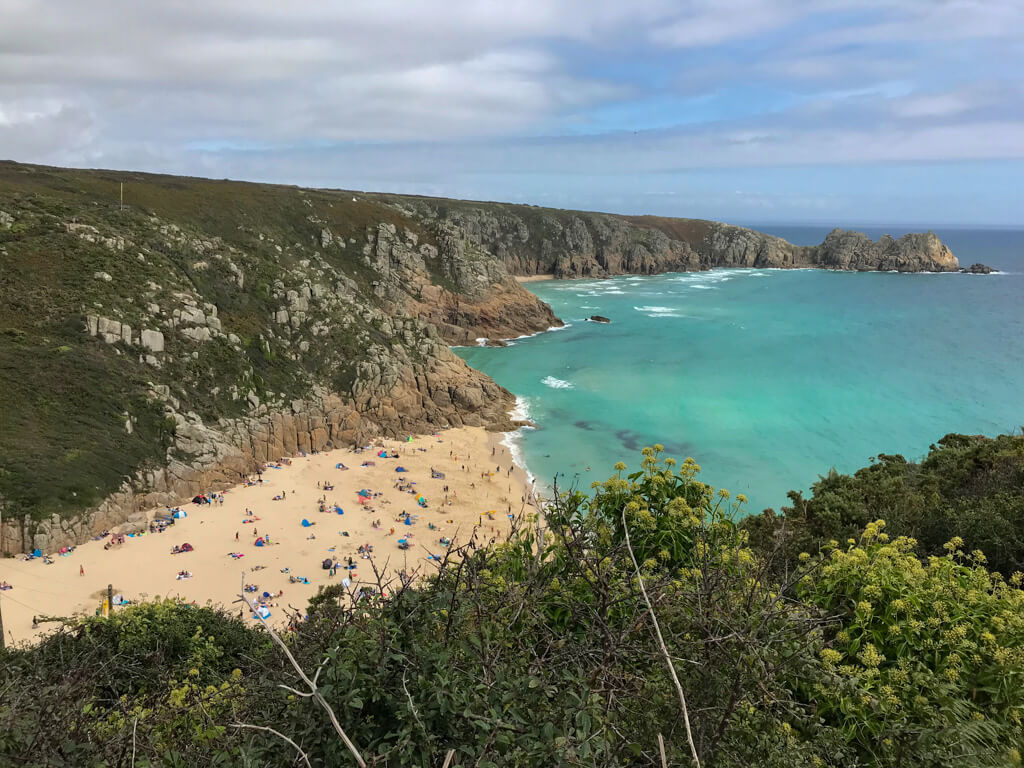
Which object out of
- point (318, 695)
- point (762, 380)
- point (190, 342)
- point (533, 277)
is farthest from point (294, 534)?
point (533, 277)

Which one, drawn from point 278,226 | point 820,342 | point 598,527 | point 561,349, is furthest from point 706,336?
point 598,527

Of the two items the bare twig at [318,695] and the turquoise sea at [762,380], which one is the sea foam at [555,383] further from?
the bare twig at [318,695]

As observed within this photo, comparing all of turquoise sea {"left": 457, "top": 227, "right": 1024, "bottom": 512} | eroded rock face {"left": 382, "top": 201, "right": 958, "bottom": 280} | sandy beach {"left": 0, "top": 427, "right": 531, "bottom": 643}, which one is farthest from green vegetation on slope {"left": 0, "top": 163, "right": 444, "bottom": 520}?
eroded rock face {"left": 382, "top": 201, "right": 958, "bottom": 280}

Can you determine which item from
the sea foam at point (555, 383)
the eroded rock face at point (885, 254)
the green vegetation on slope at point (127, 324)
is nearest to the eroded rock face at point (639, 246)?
the eroded rock face at point (885, 254)

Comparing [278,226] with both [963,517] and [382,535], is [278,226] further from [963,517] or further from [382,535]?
[963,517]

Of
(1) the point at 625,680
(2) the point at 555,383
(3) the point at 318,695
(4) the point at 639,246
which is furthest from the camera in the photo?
(4) the point at 639,246

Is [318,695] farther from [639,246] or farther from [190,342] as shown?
[639,246]
